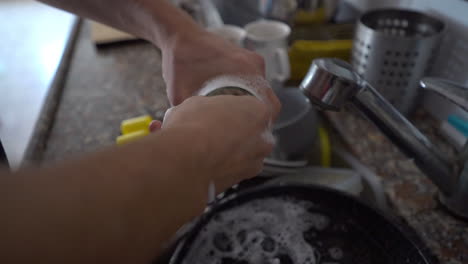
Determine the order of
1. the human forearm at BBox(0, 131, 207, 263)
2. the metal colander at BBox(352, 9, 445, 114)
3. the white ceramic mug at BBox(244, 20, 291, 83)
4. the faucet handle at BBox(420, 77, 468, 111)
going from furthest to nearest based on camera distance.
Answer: the white ceramic mug at BBox(244, 20, 291, 83) → the metal colander at BBox(352, 9, 445, 114) → the faucet handle at BBox(420, 77, 468, 111) → the human forearm at BBox(0, 131, 207, 263)

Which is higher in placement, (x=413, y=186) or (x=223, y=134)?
(x=223, y=134)

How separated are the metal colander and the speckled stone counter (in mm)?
71

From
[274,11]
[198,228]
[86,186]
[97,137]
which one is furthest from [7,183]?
[274,11]

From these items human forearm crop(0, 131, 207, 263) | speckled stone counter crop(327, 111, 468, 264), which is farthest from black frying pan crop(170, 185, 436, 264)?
human forearm crop(0, 131, 207, 263)

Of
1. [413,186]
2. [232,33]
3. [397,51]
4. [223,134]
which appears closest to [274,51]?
[232,33]

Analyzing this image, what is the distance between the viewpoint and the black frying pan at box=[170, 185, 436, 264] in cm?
A: 36

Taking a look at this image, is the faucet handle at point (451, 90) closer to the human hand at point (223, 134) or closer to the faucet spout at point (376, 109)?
the faucet spout at point (376, 109)

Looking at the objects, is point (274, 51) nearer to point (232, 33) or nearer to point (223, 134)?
point (232, 33)

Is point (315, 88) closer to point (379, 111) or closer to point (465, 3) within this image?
point (379, 111)

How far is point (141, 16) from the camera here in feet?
1.42

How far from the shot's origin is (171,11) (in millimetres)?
422

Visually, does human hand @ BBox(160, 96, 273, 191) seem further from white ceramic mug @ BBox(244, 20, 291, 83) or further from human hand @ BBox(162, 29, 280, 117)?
white ceramic mug @ BBox(244, 20, 291, 83)

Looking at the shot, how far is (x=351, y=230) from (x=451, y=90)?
189 mm

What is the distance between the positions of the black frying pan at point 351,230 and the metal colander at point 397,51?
0.78 feet
